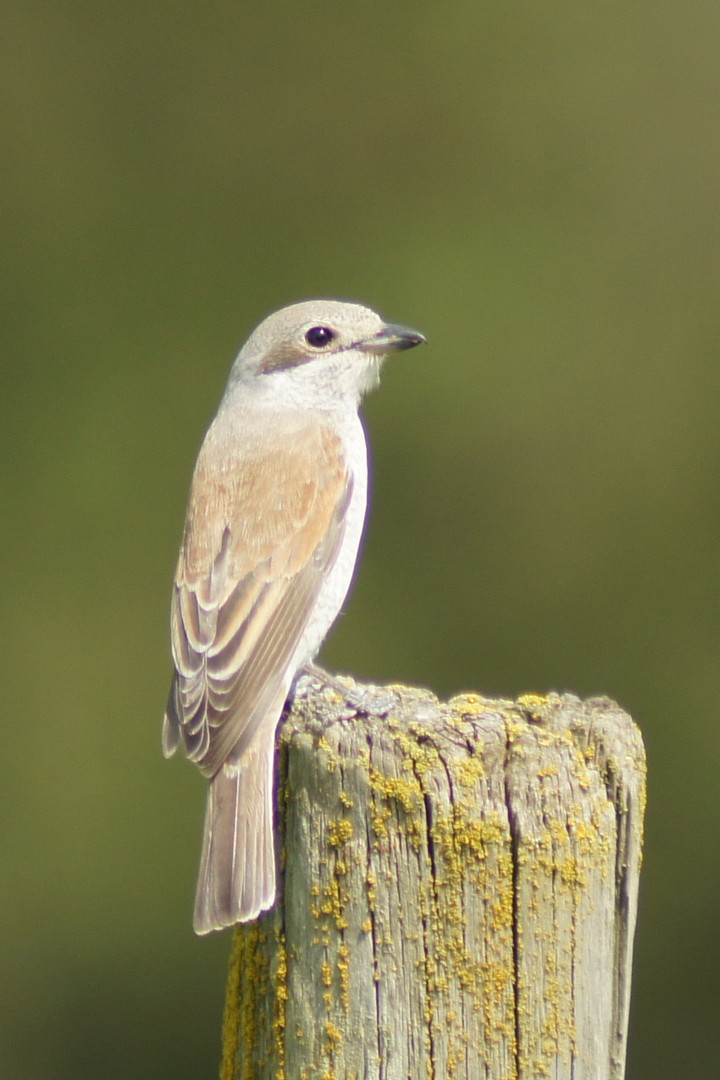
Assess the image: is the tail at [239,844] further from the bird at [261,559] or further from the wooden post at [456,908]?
the wooden post at [456,908]

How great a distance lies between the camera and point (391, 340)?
5043 mm

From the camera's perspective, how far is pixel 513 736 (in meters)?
3.05

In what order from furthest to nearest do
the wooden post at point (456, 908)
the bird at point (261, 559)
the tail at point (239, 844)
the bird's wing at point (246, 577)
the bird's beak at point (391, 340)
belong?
the bird's beak at point (391, 340), the bird's wing at point (246, 577), the bird at point (261, 559), the tail at point (239, 844), the wooden post at point (456, 908)

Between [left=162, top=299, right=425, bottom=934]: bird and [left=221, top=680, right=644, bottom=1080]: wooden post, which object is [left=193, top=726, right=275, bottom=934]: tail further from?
[left=221, top=680, right=644, bottom=1080]: wooden post

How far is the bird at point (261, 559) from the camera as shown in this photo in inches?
139

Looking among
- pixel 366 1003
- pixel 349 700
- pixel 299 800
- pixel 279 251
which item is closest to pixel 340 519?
pixel 349 700

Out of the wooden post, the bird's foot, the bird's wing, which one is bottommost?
the wooden post

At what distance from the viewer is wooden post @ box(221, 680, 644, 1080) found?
2.91 metres

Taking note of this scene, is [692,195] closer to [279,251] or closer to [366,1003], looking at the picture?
[279,251]

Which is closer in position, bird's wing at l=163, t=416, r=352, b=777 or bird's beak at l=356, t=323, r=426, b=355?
bird's wing at l=163, t=416, r=352, b=777

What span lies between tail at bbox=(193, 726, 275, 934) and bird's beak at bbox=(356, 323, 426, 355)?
1756mm

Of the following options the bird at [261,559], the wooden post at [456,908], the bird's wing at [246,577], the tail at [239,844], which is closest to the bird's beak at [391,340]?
the bird at [261,559]

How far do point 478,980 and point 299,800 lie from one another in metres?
0.52

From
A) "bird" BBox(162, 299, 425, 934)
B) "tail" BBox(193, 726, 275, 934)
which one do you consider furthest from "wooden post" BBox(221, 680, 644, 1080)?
"bird" BBox(162, 299, 425, 934)
